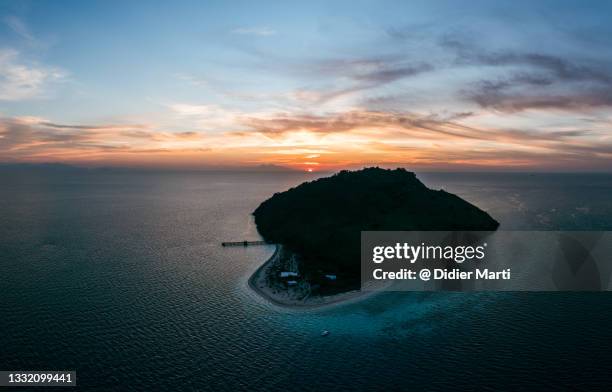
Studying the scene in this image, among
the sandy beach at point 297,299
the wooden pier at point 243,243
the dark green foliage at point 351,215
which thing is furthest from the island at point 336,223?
the wooden pier at point 243,243

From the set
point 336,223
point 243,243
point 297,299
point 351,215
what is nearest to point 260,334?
point 297,299

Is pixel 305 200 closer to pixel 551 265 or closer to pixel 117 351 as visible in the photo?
pixel 551 265

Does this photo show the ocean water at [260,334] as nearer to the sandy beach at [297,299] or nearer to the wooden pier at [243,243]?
the sandy beach at [297,299]

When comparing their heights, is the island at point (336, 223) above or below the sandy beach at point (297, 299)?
above

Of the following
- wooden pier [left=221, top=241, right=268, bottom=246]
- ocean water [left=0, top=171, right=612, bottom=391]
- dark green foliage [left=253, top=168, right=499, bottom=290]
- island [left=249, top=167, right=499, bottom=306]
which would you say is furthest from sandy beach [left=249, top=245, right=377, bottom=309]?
wooden pier [left=221, top=241, right=268, bottom=246]

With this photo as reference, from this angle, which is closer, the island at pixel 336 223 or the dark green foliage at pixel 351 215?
the island at pixel 336 223

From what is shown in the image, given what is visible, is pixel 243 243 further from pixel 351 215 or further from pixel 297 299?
pixel 297 299

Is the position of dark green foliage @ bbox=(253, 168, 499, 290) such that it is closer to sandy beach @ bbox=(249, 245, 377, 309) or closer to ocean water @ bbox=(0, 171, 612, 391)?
sandy beach @ bbox=(249, 245, 377, 309)

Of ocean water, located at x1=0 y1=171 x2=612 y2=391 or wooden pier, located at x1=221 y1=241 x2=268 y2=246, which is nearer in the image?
ocean water, located at x1=0 y1=171 x2=612 y2=391
